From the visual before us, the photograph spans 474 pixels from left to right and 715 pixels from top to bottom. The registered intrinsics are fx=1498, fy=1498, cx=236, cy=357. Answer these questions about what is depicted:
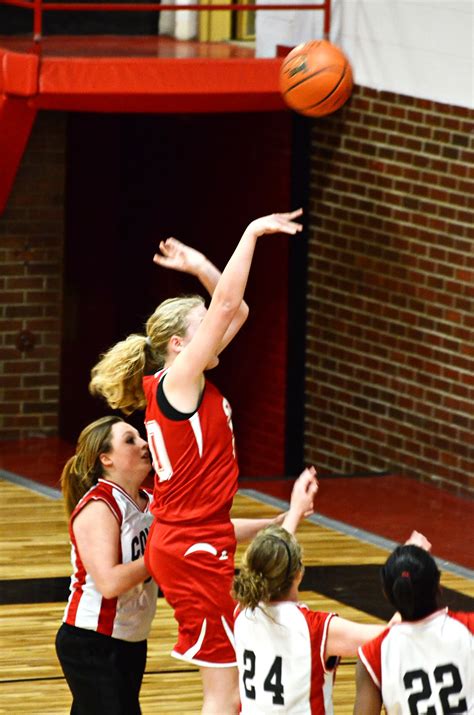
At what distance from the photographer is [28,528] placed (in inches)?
328

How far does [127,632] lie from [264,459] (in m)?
6.51


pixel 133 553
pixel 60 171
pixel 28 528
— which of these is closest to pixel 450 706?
pixel 133 553

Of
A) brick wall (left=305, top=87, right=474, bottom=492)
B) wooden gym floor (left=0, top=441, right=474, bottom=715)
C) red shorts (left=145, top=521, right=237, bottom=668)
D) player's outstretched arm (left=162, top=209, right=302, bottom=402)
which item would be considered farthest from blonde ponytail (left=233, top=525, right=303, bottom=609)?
brick wall (left=305, top=87, right=474, bottom=492)

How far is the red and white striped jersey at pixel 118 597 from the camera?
466cm

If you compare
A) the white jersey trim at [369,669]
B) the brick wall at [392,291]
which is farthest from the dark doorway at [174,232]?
the white jersey trim at [369,669]

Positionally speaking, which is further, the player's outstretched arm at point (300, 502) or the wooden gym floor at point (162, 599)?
the wooden gym floor at point (162, 599)

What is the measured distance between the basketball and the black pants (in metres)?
4.62

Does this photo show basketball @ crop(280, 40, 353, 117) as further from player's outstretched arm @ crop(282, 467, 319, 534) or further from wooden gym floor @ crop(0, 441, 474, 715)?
player's outstretched arm @ crop(282, 467, 319, 534)

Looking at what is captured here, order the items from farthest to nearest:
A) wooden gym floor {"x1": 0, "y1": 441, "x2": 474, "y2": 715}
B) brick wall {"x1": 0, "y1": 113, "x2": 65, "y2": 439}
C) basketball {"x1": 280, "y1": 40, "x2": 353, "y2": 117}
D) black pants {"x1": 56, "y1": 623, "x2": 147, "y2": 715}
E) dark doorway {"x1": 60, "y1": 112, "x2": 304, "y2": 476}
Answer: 1. brick wall {"x1": 0, "y1": 113, "x2": 65, "y2": 439}
2. dark doorway {"x1": 60, "y1": 112, "x2": 304, "y2": 476}
3. basketball {"x1": 280, "y1": 40, "x2": 353, "y2": 117}
4. wooden gym floor {"x1": 0, "y1": 441, "x2": 474, "y2": 715}
5. black pants {"x1": 56, "y1": 623, "x2": 147, "y2": 715}

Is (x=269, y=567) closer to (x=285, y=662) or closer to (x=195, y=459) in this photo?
(x=285, y=662)

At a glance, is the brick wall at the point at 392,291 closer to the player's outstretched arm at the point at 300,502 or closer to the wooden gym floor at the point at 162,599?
the wooden gym floor at the point at 162,599

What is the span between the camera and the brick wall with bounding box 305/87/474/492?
9.31 m

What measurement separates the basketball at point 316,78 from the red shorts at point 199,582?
4.53 m

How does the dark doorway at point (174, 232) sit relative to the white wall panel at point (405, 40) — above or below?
below
